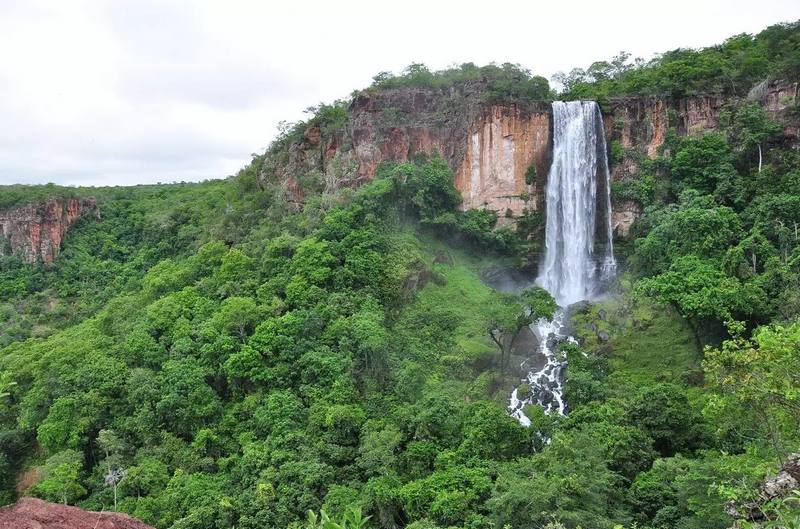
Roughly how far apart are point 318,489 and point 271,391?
15.1 ft

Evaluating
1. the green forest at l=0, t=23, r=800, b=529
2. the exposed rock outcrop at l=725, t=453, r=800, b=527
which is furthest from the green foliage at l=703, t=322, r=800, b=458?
the exposed rock outcrop at l=725, t=453, r=800, b=527

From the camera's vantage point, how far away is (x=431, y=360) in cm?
2227

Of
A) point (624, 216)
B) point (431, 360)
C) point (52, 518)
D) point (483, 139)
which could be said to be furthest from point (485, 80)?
point (52, 518)

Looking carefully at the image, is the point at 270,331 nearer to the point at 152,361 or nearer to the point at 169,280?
the point at 152,361

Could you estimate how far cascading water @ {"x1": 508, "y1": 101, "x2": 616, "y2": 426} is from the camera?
3028 cm

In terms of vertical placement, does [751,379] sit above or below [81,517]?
above

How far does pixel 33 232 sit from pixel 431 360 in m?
35.6

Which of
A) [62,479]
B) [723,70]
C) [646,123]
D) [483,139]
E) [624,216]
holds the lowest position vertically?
[62,479]

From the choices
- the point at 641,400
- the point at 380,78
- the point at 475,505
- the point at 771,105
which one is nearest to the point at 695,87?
the point at 771,105

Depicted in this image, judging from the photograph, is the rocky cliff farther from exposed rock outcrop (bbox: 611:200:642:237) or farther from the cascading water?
the cascading water

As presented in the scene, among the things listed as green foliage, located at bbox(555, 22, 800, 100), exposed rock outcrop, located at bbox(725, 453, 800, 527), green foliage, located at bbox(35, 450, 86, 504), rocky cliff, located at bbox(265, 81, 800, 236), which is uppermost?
green foliage, located at bbox(555, 22, 800, 100)

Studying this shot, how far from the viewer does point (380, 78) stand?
Answer: 1336 inches

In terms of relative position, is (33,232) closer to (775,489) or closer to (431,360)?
(431,360)

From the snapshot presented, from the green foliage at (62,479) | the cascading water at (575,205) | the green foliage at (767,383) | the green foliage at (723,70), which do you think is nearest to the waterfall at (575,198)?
the cascading water at (575,205)
